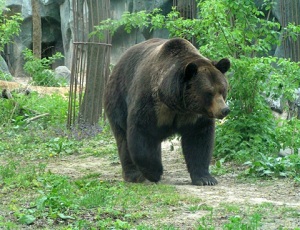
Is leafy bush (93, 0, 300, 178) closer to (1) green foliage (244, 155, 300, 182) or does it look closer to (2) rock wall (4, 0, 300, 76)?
(1) green foliage (244, 155, 300, 182)

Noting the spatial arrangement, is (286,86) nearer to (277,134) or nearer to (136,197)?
(277,134)

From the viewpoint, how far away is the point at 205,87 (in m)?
6.62

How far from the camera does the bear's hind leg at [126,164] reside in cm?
735

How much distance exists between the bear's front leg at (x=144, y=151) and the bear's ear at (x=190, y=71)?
2.45 feet

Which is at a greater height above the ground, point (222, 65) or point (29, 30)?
point (222, 65)

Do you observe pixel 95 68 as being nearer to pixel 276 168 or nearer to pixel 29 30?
pixel 276 168

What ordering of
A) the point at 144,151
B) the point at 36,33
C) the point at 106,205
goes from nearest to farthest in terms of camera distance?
the point at 106,205 < the point at 144,151 < the point at 36,33

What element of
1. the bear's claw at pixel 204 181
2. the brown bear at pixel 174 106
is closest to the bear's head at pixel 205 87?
the brown bear at pixel 174 106

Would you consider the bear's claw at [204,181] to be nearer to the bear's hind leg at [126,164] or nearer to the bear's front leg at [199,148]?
the bear's front leg at [199,148]

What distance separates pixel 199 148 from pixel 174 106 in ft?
1.95

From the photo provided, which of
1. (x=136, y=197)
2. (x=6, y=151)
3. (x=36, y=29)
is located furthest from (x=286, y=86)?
(x=36, y=29)

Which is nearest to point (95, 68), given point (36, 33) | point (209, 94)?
point (209, 94)

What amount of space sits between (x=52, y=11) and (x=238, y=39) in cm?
2088

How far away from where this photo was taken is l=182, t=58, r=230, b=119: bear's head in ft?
21.6
